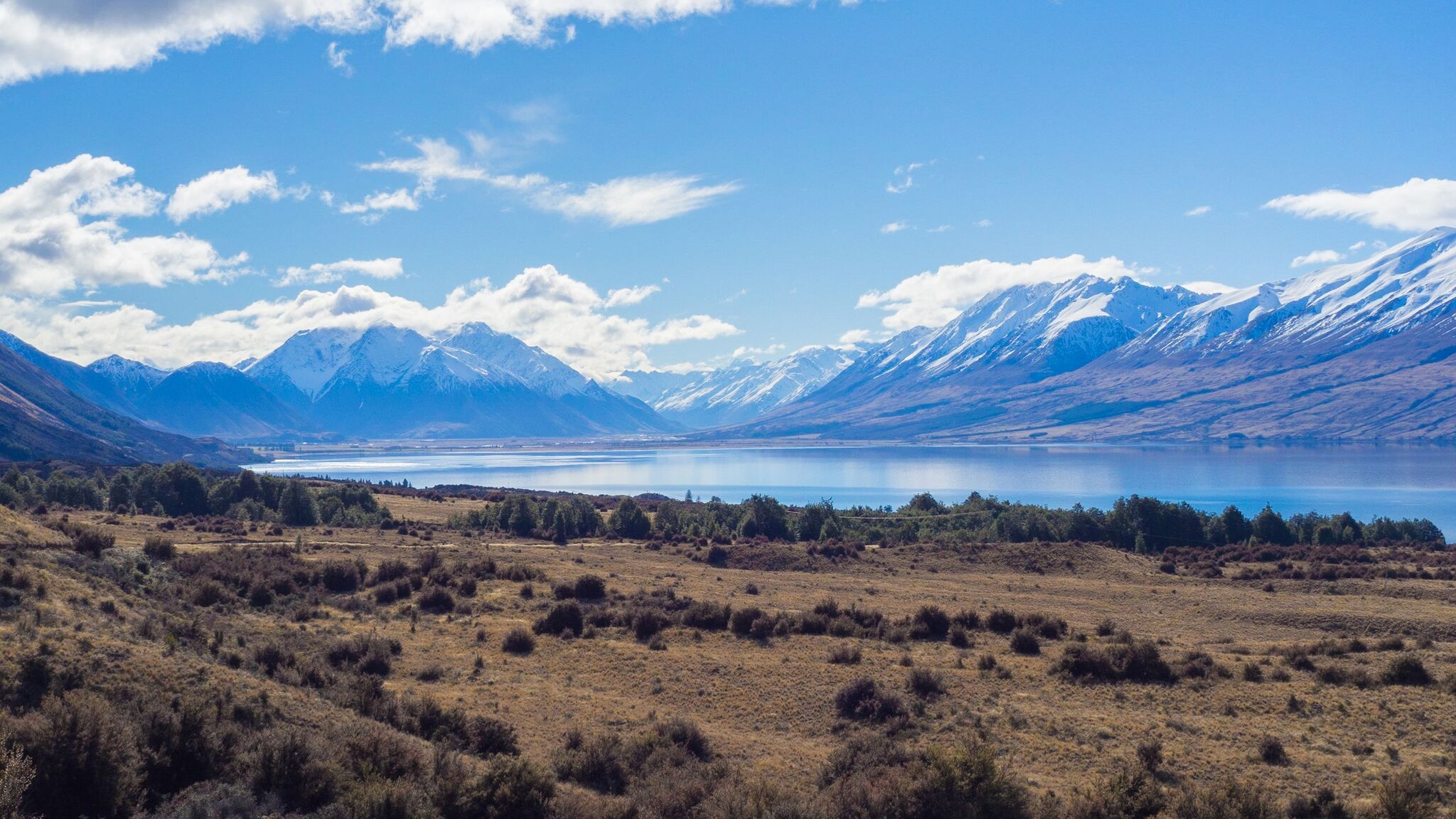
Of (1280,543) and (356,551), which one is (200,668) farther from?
(1280,543)

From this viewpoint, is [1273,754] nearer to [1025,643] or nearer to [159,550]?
[1025,643]

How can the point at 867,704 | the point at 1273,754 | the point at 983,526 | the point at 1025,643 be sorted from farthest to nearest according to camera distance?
the point at 983,526 < the point at 1025,643 < the point at 867,704 < the point at 1273,754

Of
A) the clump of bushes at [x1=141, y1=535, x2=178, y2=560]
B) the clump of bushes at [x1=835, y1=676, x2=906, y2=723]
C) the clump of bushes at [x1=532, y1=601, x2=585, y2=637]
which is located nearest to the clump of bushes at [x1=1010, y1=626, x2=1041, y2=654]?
the clump of bushes at [x1=835, y1=676, x2=906, y2=723]

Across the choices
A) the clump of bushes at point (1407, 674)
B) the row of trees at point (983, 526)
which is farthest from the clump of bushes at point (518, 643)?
the row of trees at point (983, 526)

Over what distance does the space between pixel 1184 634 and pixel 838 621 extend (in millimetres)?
13008

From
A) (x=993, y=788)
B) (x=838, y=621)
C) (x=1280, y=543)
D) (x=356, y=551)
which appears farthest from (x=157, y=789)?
(x=1280, y=543)

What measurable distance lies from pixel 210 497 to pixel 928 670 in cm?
7948

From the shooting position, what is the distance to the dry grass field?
1831 cm

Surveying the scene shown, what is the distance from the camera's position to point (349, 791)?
566 inches

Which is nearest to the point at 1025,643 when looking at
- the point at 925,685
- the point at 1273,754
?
the point at 925,685

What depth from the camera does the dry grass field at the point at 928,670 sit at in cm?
1831

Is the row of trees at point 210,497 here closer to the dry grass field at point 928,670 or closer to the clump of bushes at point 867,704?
the dry grass field at point 928,670

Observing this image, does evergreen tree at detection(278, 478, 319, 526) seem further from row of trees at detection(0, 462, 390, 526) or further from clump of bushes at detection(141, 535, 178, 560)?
clump of bushes at detection(141, 535, 178, 560)

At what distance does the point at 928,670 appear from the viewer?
2464 cm
